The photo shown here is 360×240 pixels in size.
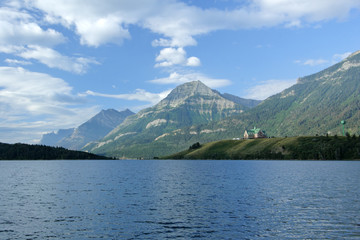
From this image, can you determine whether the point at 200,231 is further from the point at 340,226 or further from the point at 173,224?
the point at 340,226

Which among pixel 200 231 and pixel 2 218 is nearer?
pixel 200 231

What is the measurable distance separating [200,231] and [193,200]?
30.5 metres

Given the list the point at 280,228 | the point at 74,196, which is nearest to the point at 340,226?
the point at 280,228

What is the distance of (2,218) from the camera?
→ 60.3 meters

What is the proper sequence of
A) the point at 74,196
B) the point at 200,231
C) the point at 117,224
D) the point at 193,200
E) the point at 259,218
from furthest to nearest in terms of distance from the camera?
the point at 74,196 < the point at 193,200 < the point at 259,218 < the point at 117,224 < the point at 200,231

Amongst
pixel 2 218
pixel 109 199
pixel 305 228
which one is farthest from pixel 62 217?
pixel 305 228

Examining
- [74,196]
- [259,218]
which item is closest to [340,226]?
[259,218]

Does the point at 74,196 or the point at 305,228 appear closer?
the point at 305,228

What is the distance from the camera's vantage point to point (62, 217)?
6147 cm

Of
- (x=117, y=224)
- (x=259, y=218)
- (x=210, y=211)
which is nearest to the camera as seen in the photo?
(x=117, y=224)

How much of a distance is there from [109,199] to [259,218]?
42.6 m

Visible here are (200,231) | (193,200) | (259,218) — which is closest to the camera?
(200,231)

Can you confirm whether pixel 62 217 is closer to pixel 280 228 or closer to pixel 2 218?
pixel 2 218

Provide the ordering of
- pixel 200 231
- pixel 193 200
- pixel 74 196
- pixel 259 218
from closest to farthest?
pixel 200 231 → pixel 259 218 → pixel 193 200 → pixel 74 196
